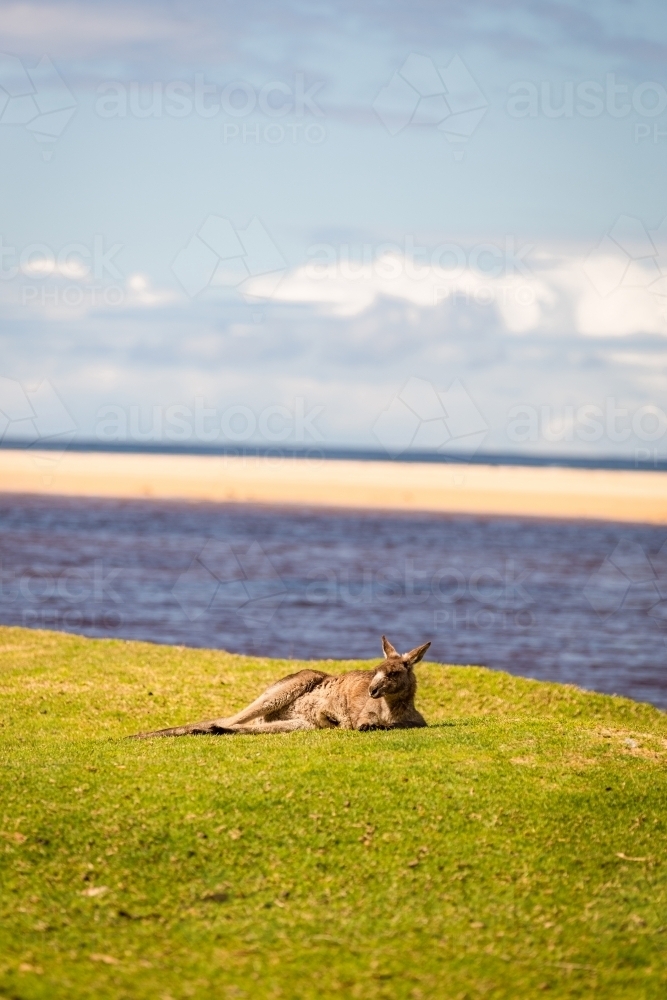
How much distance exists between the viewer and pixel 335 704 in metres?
13.9

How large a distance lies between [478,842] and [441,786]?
1.12 metres

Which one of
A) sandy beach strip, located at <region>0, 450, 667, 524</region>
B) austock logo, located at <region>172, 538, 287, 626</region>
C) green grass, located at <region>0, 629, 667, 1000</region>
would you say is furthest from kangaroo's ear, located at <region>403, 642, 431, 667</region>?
sandy beach strip, located at <region>0, 450, 667, 524</region>

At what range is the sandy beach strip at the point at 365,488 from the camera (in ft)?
286

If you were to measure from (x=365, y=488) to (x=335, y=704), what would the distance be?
9057 cm

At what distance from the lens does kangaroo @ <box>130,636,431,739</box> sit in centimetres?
1332

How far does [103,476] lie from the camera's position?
365ft

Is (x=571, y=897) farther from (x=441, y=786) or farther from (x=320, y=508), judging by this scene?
(x=320, y=508)

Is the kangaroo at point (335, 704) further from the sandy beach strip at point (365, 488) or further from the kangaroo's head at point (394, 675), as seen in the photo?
the sandy beach strip at point (365, 488)

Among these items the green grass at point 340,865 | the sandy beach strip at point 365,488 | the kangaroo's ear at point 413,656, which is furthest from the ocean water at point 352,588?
the sandy beach strip at point 365,488

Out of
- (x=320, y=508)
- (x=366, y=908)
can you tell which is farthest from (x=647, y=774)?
(x=320, y=508)

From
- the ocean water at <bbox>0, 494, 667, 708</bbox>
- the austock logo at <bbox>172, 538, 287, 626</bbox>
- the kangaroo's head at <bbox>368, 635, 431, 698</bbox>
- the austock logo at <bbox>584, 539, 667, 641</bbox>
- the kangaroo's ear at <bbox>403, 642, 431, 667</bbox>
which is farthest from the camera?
the austock logo at <bbox>584, 539, 667, 641</bbox>

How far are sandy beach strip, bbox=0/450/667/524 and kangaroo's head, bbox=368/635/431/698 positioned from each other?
69.5 meters

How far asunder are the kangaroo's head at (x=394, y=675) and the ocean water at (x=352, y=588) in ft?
37.3

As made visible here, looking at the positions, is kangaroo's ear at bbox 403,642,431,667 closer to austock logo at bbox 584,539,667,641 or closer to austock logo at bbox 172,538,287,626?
austock logo at bbox 172,538,287,626
